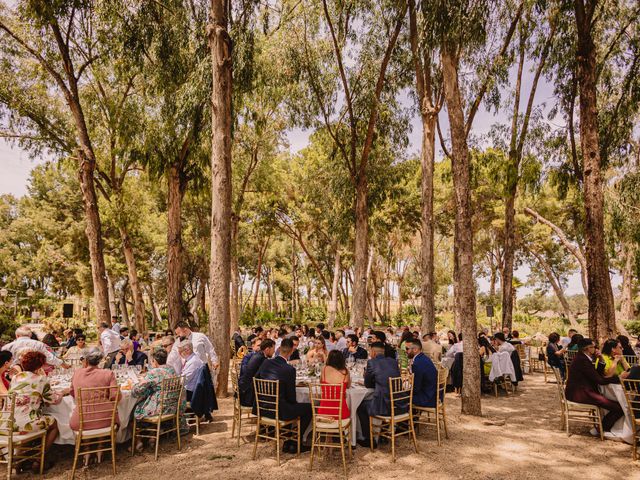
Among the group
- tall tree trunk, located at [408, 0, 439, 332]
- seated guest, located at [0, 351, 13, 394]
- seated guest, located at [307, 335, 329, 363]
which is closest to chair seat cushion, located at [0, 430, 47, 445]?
seated guest, located at [0, 351, 13, 394]

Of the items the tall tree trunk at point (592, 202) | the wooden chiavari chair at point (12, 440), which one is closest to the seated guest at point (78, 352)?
the wooden chiavari chair at point (12, 440)

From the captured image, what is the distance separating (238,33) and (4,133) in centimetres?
951

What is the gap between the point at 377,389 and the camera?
19.3 ft

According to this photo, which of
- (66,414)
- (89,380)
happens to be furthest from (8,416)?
(89,380)

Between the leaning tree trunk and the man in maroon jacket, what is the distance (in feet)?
20.4

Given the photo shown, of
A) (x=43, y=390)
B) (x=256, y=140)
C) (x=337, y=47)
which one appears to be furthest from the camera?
(x=256, y=140)

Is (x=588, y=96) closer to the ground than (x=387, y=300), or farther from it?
farther from it

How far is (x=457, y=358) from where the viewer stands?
30.9 feet

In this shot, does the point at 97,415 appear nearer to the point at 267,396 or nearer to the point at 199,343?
the point at 267,396

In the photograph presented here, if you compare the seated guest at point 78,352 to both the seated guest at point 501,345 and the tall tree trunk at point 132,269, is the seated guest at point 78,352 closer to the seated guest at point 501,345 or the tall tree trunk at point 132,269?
the tall tree trunk at point 132,269

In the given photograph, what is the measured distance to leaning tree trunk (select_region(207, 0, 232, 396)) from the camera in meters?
8.95

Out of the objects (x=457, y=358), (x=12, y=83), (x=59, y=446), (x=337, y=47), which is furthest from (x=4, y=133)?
(x=457, y=358)

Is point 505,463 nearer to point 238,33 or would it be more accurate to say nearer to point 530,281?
point 238,33

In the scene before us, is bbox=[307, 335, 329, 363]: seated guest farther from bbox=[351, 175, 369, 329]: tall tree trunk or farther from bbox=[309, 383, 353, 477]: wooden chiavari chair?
bbox=[351, 175, 369, 329]: tall tree trunk
